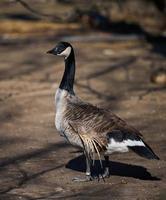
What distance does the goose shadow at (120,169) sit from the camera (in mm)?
8585

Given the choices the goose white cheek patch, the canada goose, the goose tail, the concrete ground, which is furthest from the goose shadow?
the goose white cheek patch

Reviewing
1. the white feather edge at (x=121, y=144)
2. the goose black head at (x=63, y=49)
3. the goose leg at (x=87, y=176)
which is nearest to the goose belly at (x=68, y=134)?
the goose leg at (x=87, y=176)

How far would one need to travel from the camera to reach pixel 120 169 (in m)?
8.88

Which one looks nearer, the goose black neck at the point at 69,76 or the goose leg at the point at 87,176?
the goose leg at the point at 87,176

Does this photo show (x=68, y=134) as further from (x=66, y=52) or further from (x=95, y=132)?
(x=66, y=52)

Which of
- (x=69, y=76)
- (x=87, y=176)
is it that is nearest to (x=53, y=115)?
(x=69, y=76)

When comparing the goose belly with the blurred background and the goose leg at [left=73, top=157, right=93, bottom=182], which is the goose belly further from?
the blurred background

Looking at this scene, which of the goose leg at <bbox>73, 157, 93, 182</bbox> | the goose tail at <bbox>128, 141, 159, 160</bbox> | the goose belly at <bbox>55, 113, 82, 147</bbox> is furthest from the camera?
the goose leg at <bbox>73, 157, 93, 182</bbox>

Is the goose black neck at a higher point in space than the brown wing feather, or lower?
higher

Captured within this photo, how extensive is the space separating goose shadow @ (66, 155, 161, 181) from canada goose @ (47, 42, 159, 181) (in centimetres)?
32

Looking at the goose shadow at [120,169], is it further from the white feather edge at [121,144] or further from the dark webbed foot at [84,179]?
the white feather edge at [121,144]

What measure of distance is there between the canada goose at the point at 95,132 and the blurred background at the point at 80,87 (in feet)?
1.24

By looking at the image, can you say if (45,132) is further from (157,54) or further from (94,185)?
(157,54)

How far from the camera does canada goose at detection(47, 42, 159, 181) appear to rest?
314 inches
